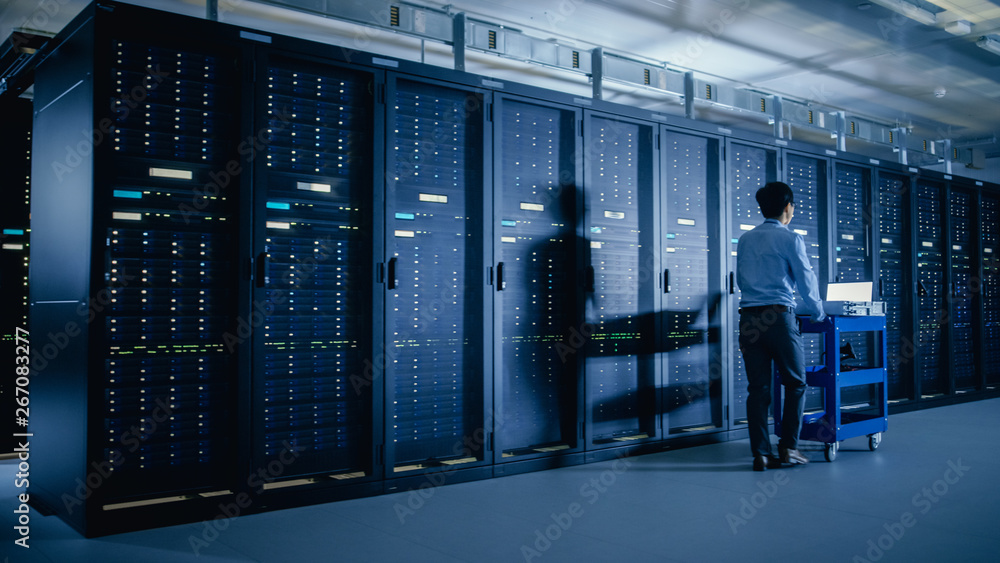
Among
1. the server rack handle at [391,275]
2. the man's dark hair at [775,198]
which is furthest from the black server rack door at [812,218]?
the server rack handle at [391,275]

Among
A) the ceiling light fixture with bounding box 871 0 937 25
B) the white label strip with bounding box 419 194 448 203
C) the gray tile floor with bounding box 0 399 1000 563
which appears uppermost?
the ceiling light fixture with bounding box 871 0 937 25

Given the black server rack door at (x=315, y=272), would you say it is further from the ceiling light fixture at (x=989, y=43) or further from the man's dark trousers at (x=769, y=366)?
the ceiling light fixture at (x=989, y=43)

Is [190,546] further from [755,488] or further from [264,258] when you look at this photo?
[755,488]

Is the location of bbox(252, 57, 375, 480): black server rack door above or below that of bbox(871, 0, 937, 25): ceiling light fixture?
below

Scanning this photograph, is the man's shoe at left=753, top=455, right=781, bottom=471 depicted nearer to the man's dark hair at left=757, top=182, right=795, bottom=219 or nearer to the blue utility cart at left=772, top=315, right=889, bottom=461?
the blue utility cart at left=772, top=315, right=889, bottom=461

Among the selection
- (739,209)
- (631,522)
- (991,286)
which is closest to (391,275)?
(631,522)

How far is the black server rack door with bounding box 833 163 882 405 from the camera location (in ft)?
19.4

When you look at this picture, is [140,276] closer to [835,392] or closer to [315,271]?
[315,271]

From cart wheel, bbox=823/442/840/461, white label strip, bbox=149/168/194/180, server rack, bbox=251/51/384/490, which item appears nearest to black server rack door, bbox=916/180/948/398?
cart wheel, bbox=823/442/840/461

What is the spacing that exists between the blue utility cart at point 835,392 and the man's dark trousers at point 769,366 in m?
0.26

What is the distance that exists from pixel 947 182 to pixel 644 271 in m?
4.31

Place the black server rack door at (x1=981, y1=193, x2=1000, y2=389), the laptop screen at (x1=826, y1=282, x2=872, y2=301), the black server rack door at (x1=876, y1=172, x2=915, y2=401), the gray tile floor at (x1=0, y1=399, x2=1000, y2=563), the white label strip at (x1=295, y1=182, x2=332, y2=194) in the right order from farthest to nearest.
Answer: the black server rack door at (x1=981, y1=193, x2=1000, y2=389)
the black server rack door at (x1=876, y1=172, x2=915, y2=401)
the laptop screen at (x1=826, y1=282, x2=872, y2=301)
the white label strip at (x1=295, y1=182, x2=332, y2=194)
the gray tile floor at (x1=0, y1=399, x2=1000, y2=563)

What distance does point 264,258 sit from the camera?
3150 millimetres

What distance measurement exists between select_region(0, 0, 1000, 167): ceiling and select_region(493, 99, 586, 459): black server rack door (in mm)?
1108
